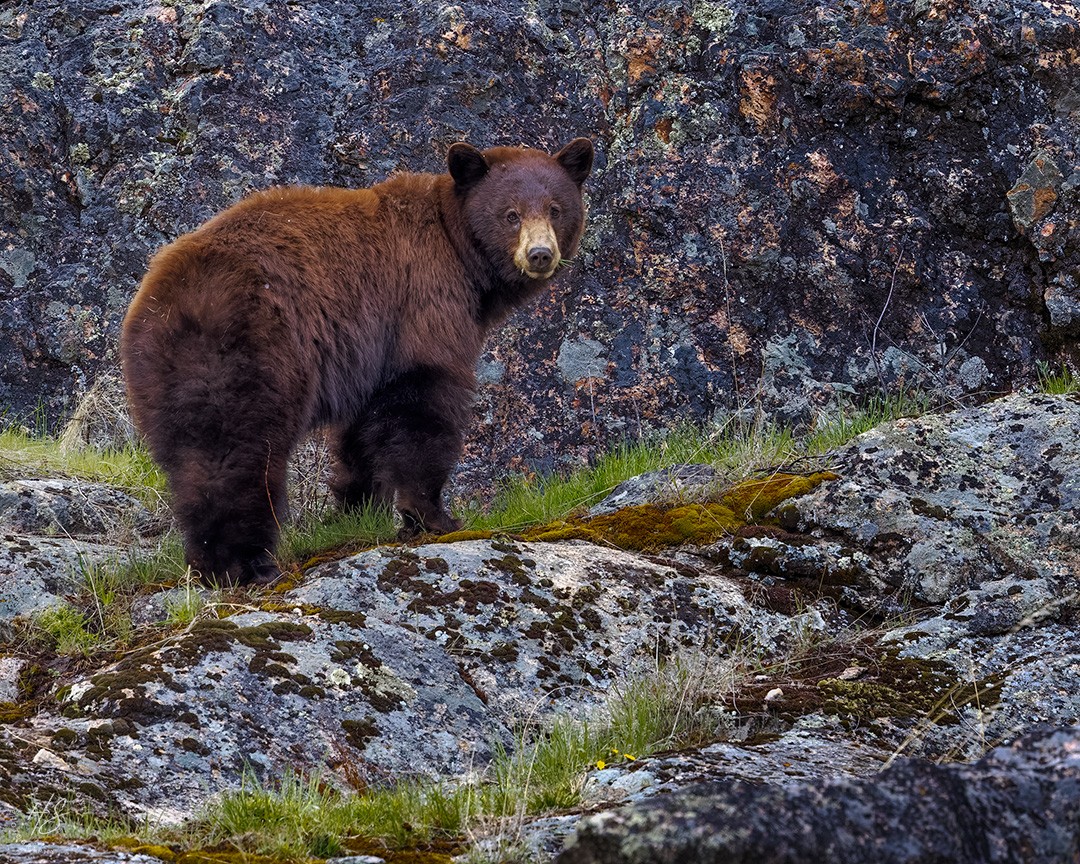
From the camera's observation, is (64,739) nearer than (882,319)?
Yes

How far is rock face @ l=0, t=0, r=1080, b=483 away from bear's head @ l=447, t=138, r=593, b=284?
3.35 feet

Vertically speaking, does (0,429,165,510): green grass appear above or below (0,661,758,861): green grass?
above

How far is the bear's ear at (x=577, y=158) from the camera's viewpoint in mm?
6910

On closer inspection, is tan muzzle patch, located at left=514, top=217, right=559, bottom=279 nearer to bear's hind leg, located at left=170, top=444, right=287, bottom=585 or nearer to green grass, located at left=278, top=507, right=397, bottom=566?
green grass, located at left=278, top=507, right=397, bottom=566

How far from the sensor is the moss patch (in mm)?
5125

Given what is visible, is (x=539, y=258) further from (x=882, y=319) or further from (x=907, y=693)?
(x=907, y=693)

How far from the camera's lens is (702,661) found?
3848 millimetres

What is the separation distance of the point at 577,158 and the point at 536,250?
0.91 m

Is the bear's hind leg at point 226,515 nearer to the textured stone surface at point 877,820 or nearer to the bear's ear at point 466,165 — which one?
the bear's ear at point 466,165

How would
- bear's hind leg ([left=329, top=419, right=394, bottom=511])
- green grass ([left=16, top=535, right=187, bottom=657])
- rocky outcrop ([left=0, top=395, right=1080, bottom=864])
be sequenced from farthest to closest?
bear's hind leg ([left=329, top=419, right=394, bottom=511]) < green grass ([left=16, top=535, right=187, bottom=657]) < rocky outcrop ([left=0, top=395, right=1080, bottom=864])

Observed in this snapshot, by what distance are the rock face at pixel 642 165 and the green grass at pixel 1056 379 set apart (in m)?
0.10

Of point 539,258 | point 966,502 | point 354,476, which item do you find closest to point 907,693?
point 966,502

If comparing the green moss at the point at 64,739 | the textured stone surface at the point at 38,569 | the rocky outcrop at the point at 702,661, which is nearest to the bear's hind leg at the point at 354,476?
the textured stone surface at the point at 38,569

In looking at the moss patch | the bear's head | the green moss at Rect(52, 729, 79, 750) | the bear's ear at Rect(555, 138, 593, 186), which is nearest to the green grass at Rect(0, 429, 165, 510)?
the bear's head
